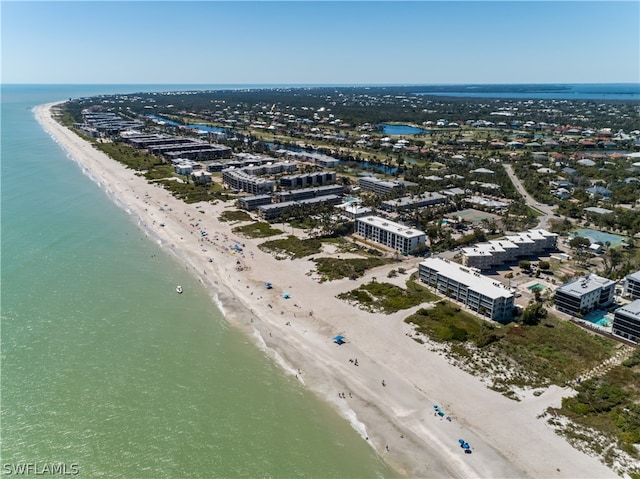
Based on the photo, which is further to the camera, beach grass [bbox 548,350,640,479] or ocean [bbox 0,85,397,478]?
ocean [bbox 0,85,397,478]

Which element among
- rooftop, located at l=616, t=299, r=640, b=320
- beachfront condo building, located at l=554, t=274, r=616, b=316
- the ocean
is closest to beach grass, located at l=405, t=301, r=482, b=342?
beachfront condo building, located at l=554, t=274, r=616, b=316

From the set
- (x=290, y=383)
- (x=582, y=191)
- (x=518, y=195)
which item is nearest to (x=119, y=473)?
(x=290, y=383)

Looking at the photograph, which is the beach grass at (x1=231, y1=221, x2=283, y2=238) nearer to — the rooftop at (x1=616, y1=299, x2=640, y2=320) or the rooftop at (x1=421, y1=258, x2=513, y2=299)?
the rooftop at (x1=421, y1=258, x2=513, y2=299)

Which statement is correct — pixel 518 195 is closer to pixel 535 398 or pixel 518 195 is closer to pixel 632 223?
pixel 632 223

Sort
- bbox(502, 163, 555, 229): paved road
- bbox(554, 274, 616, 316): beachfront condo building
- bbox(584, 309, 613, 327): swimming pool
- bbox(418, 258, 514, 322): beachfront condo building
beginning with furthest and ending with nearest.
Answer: bbox(502, 163, 555, 229): paved road
bbox(554, 274, 616, 316): beachfront condo building
bbox(418, 258, 514, 322): beachfront condo building
bbox(584, 309, 613, 327): swimming pool

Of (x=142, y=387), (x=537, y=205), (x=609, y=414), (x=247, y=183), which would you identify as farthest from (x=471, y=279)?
(x=247, y=183)

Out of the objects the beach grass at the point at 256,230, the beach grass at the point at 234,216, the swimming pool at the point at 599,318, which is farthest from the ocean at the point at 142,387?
the swimming pool at the point at 599,318

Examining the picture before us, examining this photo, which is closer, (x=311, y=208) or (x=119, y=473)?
(x=119, y=473)

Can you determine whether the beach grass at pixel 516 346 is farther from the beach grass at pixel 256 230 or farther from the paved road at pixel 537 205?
the paved road at pixel 537 205
